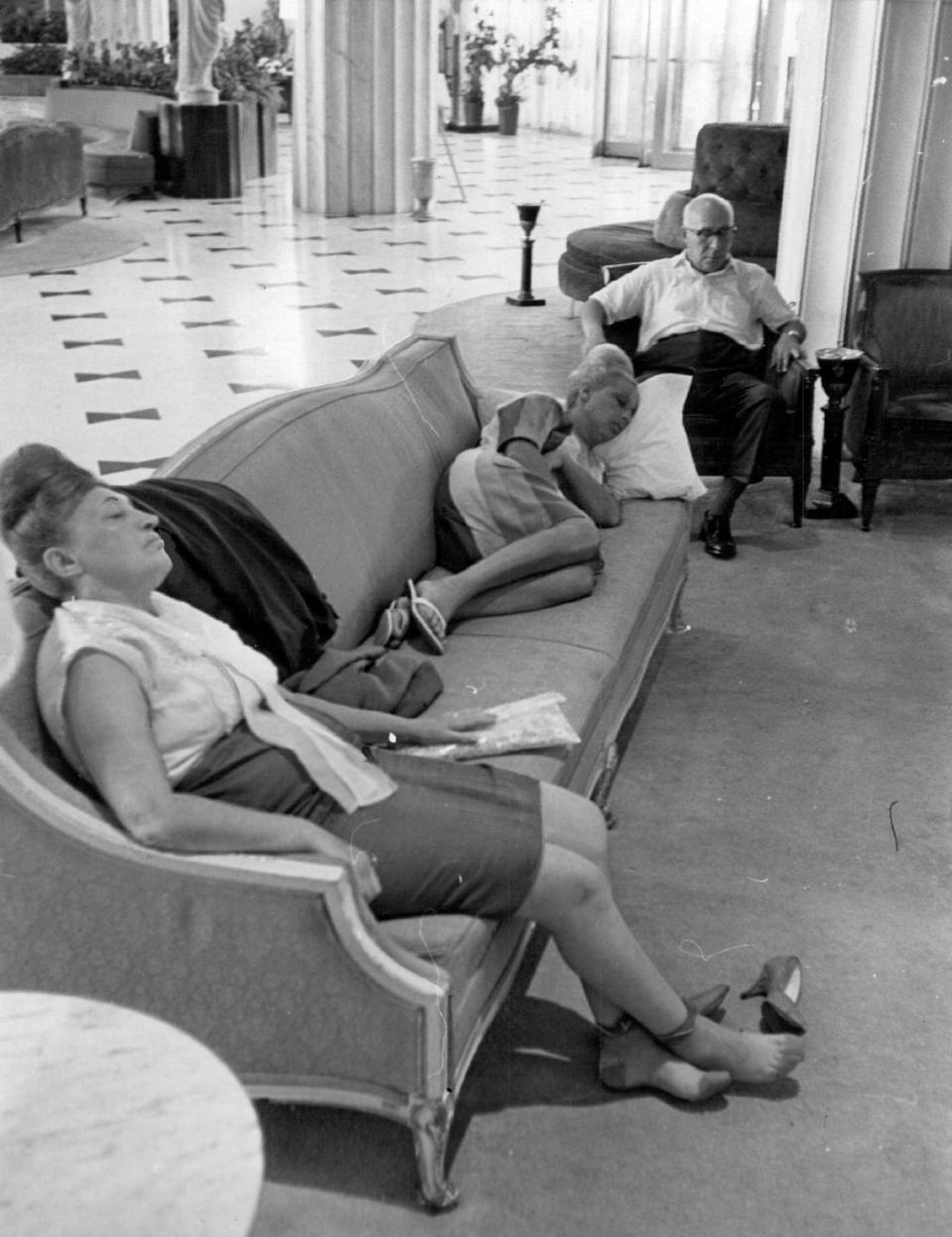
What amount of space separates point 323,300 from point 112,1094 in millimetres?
8850

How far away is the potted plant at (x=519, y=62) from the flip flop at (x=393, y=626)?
1937 cm

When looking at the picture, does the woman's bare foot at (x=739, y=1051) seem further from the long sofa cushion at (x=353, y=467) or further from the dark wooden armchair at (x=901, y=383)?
the dark wooden armchair at (x=901, y=383)

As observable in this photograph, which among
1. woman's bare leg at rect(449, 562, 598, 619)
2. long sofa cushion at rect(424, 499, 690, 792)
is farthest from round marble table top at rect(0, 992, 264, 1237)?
woman's bare leg at rect(449, 562, 598, 619)

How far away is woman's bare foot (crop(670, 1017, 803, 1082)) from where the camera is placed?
2504 mm

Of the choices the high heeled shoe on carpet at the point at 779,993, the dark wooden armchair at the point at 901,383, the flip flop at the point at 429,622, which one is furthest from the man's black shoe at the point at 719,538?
the high heeled shoe on carpet at the point at 779,993

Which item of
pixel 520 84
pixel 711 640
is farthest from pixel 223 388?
pixel 520 84

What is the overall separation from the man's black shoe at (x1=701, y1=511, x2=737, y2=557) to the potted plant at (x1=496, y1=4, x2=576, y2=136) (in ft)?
56.8

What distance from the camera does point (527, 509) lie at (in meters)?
3.78

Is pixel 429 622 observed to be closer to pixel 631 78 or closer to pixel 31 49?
pixel 631 78

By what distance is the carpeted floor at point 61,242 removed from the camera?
36.7 ft

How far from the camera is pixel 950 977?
2908 millimetres

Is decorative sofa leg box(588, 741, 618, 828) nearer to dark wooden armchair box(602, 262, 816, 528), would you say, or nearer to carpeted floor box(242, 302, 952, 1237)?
carpeted floor box(242, 302, 952, 1237)

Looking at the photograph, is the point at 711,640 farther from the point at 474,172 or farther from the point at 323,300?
the point at 474,172

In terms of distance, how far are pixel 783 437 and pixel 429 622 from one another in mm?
2655
